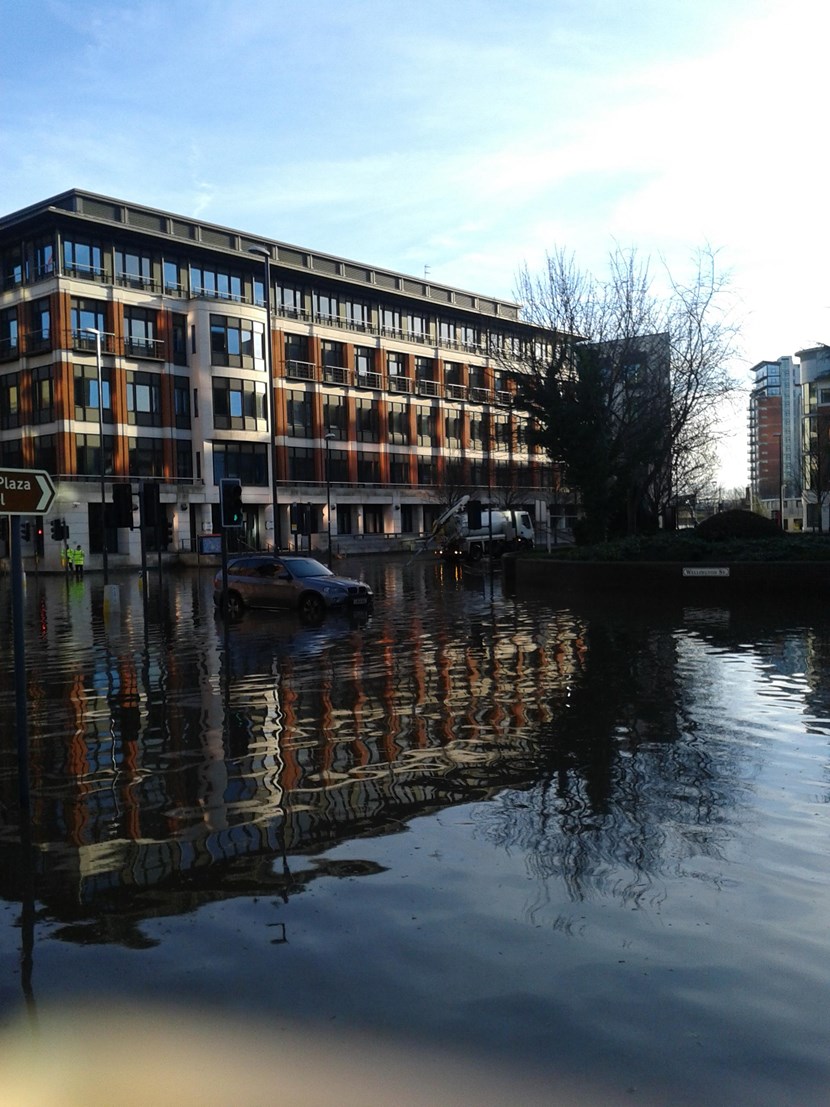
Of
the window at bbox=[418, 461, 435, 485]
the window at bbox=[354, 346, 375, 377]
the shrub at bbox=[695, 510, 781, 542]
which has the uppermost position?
the window at bbox=[354, 346, 375, 377]

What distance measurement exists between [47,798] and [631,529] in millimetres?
30616

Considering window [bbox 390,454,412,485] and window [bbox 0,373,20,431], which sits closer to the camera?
window [bbox 0,373,20,431]

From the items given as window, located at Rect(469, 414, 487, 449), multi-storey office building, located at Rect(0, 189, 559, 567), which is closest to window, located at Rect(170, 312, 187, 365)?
multi-storey office building, located at Rect(0, 189, 559, 567)

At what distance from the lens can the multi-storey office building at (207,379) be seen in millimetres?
59938

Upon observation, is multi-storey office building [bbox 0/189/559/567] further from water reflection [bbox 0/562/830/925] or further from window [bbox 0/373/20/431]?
water reflection [bbox 0/562/830/925]

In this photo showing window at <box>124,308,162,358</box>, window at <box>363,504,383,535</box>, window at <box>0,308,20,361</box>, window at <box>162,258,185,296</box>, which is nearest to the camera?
Result: window at <box>0,308,20,361</box>

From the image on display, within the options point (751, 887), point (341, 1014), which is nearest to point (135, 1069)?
point (341, 1014)

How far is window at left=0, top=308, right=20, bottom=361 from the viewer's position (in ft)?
203

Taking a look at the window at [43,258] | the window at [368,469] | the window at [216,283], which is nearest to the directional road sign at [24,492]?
the window at [43,258]

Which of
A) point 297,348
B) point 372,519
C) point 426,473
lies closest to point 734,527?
point 297,348

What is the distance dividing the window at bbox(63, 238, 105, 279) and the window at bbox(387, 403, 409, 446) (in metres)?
27.3

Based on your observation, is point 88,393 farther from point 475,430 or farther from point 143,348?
point 475,430

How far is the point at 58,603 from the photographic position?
32.3 m

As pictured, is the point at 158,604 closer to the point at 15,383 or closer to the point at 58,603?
the point at 58,603
